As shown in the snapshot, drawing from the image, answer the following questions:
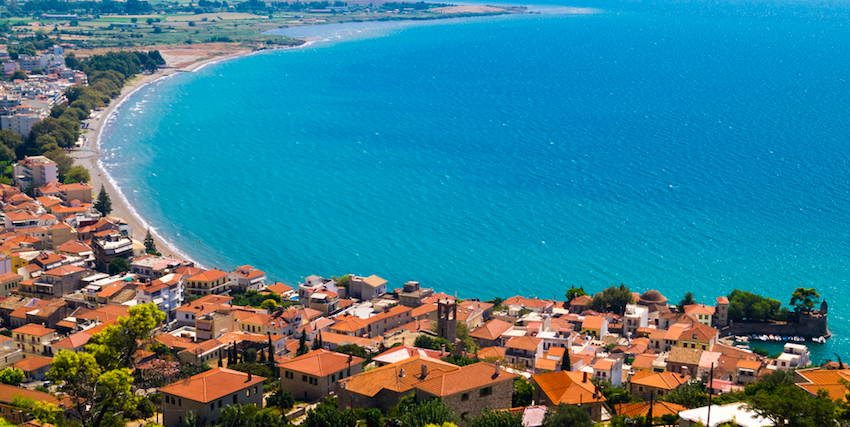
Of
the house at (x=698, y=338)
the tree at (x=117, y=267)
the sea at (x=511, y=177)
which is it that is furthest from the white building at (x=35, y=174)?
the house at (x=698, y=338)

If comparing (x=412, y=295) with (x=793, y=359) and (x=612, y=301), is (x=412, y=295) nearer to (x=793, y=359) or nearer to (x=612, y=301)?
(x=612, y=301)

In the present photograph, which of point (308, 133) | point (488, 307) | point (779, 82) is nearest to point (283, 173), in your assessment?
point (308, 133)

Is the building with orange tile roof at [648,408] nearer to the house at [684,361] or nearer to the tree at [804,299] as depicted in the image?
the house at [684,361]

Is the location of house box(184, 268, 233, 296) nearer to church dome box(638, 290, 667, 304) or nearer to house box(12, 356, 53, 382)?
house box(12, 356, 53, 382)

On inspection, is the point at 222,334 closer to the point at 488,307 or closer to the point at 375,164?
the point at 488,307

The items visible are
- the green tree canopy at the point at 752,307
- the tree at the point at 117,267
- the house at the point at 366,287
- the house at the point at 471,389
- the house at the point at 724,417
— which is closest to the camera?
the house at the point at 724,417

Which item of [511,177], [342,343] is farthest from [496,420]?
[511,177]
